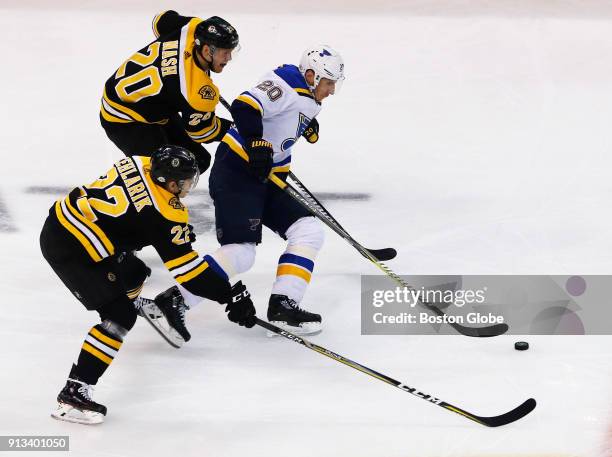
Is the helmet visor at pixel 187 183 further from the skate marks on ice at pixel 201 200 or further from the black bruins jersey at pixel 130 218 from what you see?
the skate marks on ice at pixel 201 200

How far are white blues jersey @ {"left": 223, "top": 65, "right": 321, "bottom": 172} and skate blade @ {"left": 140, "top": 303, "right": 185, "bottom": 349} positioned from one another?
0.76 meters

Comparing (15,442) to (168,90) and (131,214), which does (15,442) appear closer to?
(131,214)

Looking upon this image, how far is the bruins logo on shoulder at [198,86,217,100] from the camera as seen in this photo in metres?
4.94

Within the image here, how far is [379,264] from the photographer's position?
5.08 metres

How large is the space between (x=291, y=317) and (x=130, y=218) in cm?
94

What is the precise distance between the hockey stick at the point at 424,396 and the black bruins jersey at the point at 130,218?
41 centimetres

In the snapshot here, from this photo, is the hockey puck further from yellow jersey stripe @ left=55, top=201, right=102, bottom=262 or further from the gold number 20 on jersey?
the gold number 20 on jersey

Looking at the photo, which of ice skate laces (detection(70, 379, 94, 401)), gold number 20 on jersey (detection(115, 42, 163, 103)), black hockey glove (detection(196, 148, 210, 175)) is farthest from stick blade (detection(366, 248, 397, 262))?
ice skate laces (detection(70, 379, 94, 401))

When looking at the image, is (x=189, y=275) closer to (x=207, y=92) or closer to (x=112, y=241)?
(x=112, y=241)

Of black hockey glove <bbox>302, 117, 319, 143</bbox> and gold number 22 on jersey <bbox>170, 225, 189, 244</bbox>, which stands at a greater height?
black hockey glove <bbox>302, 117, 319, 143</bbox>

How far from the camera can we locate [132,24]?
24.6ft

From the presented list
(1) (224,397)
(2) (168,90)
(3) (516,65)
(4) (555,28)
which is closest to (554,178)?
(3) (516,65)

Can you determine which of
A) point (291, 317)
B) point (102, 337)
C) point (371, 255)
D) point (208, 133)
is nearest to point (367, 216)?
point (371, 255)

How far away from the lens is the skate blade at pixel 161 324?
179 inches
